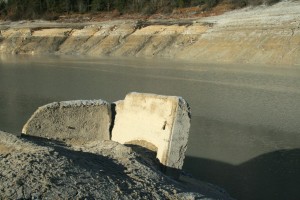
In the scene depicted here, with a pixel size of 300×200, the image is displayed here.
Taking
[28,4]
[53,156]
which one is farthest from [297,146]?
[28,4]

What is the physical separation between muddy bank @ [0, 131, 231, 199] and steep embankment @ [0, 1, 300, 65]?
92.0 ft

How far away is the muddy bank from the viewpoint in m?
4.78

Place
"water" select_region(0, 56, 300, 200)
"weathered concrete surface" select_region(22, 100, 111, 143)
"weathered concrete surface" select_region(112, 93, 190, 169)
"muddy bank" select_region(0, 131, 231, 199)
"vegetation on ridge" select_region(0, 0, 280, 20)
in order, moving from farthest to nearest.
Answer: "vegetation on ridge" select_region(0, 0, 280, 20)
"water" select_region(0, 56, 300, 200)
"weathered concrete surface" select_region(22, 100, 111, 143)
"weathered concrete surface" select_region(112, 93, 190, 169)
"muddy bank" select_region(0, 131, 231, 199)

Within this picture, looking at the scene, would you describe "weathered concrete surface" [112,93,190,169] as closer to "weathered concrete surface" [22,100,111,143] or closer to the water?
"weathered concrete surface" [22,100,111,143]

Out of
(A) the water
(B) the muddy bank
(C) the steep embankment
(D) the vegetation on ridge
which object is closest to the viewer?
(B) the muddy bank

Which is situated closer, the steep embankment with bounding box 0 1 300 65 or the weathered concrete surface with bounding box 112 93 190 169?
the weathered concrete surface with bounding box 112 93 190 169

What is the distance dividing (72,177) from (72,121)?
3820 millimetres

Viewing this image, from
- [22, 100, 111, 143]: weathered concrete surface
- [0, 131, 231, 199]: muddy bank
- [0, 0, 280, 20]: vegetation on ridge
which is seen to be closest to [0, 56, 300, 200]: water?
[22, 100, 111, 143]: weathered concrete surface

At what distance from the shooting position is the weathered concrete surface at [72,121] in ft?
28.5

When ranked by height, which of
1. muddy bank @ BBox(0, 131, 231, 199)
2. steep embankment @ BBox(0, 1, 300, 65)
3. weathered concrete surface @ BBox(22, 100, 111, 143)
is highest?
muddy bank @ BBox(0, 131, 231, 199)

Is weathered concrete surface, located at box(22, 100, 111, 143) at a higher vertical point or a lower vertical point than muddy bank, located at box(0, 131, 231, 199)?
lower

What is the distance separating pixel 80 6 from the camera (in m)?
75.2

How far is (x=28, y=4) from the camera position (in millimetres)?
80375

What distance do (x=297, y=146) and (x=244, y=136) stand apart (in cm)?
152
